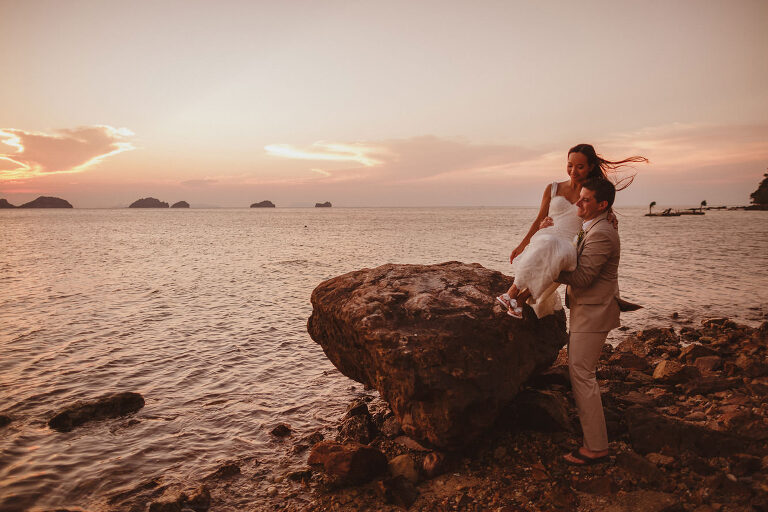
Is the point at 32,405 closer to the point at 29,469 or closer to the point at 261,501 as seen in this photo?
the point at 29,469

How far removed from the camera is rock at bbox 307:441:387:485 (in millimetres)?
5473

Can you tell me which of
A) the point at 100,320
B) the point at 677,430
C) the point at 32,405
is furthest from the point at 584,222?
the point at 100,320

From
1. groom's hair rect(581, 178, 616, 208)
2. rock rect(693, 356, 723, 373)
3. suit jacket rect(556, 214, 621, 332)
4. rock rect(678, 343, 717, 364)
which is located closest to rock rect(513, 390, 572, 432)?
suit jacket rect(556, 214, 621, 332)

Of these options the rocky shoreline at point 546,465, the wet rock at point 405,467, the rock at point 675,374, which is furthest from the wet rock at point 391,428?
the rock at point 675,374

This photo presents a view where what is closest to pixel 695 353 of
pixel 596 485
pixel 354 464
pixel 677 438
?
pixel 677 438

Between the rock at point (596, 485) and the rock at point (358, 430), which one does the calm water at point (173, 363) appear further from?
the rock at point (596, 485)

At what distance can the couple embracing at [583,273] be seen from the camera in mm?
4543

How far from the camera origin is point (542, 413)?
590cm

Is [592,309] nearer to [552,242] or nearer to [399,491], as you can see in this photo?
[552,242]

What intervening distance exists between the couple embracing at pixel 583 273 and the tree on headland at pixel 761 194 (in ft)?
531

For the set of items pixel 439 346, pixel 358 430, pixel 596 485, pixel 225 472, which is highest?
pixel 439 346

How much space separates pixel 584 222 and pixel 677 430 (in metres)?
2.99

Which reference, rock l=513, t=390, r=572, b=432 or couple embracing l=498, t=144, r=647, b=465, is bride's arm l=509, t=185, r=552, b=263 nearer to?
couple embracing l=498, t=144, r=647, b=465

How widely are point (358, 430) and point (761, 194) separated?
174944 millimetres
